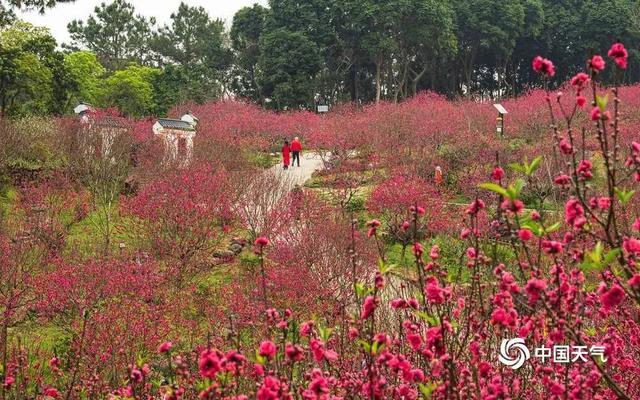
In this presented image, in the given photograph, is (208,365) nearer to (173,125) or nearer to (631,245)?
(631,245)

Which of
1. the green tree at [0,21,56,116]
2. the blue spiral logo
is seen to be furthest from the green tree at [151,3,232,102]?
the blue spiral logo

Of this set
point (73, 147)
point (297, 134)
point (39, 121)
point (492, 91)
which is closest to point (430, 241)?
point (73, 147)

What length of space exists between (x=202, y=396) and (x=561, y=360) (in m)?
1.48

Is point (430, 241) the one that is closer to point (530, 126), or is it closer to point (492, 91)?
point (530, 126)

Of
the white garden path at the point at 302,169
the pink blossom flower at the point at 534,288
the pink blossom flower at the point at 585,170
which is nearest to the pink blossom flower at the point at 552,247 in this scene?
the pink blossom flower at the point at 534,288

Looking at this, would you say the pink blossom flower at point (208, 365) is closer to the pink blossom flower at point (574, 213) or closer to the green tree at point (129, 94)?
the pink blossom flower at point (574, 213)

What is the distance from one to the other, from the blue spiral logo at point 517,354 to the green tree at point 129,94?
30.9 meters

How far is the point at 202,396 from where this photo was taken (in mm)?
1863

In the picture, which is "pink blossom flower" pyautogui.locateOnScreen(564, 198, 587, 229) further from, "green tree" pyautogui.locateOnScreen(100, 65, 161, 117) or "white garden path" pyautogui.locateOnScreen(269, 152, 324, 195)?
"green tree" pyautogui.locateOnScreen(100, 65, 161, 117)

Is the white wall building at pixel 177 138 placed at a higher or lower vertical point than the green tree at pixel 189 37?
lower

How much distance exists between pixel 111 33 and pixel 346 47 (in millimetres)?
18755

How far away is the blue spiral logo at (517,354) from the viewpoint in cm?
269

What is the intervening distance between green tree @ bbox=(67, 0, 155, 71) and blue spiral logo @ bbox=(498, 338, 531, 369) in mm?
45001

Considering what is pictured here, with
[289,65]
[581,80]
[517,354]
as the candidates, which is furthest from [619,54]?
[289,65]
